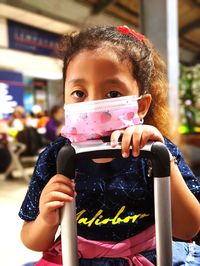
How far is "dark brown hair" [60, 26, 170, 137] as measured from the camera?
2.84 feet

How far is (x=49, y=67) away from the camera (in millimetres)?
10211

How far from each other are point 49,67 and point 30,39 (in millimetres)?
2856

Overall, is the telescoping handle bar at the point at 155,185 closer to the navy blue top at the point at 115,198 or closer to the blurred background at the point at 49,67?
the navy blue top at the point at 115,198

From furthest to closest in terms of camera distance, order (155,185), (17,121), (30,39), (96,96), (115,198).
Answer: (30,39), (17,121), (115,198), (96,96), (155,185)

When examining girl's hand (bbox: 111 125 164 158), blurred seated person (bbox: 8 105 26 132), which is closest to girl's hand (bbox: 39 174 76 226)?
girl's hand (bbox: 111 125 164 158)

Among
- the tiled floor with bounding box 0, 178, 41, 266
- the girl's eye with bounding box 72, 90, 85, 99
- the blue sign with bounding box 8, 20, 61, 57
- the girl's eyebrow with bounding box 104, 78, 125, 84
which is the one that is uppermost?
the blue sign with bounding box 8, 20, 61, 57

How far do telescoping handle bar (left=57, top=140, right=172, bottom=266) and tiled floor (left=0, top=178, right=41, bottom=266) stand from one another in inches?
66.9

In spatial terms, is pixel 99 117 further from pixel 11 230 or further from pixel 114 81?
pixel 11 230

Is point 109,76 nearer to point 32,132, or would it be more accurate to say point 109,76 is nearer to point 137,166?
point 137,166

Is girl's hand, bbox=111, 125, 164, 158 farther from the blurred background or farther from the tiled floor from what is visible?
the tiled floor

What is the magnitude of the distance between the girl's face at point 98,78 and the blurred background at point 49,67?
0.25 metres

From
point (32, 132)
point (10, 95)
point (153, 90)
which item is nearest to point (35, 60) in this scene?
point (10, 95)

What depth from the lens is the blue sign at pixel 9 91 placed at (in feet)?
28.2

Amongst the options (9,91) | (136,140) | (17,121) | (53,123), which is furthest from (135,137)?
(9,91)
